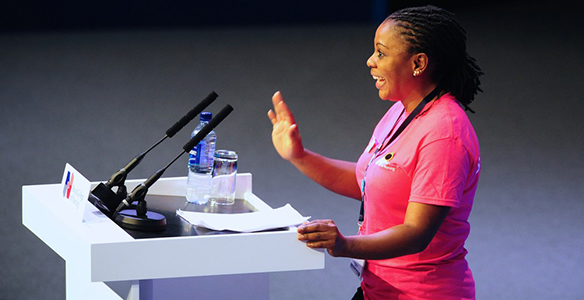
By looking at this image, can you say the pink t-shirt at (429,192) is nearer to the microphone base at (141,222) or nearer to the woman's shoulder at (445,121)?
the woman's shoulder at (445,121)

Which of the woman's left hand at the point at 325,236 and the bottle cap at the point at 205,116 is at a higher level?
the bottle cap at the point at 205,116

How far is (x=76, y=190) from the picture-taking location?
2104 mm

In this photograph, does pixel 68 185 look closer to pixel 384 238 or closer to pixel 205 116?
pixel 205 116

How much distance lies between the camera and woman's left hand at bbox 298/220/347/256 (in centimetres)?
190

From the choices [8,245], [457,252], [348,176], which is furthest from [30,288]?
[457,252]

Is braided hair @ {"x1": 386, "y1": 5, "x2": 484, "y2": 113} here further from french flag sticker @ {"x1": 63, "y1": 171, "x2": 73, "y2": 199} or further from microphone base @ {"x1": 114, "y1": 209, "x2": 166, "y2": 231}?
french flag sticker @ {"x1": 63, "y1": 171, "x2": 73, "y2": 199}

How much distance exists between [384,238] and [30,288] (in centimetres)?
226

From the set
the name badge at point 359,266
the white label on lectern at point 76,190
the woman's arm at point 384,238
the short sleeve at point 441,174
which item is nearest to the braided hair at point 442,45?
the short sleeve at point 441,174

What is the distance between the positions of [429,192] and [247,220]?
491mm

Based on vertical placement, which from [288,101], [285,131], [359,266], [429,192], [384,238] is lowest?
[359,266]

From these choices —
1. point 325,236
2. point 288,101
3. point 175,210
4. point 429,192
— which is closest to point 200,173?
point 175,210

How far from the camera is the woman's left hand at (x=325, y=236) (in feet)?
6.24

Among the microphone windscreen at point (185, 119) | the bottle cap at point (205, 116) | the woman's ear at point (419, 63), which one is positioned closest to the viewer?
the woman's ear at point (419, 63)

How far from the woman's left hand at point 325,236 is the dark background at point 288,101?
0.86 feet
